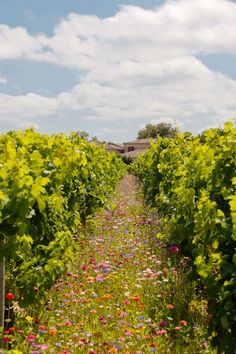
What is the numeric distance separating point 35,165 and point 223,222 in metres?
1.84

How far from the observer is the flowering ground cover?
15.0 feet

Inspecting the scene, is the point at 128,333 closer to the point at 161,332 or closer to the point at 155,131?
the point at 161,332

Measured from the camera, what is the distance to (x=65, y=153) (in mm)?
6137

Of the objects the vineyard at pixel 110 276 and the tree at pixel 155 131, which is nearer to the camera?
the vineyard at pixel 110 276

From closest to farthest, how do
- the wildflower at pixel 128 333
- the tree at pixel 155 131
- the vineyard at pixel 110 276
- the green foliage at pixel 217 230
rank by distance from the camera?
the green foliage at pixel 217 230 → the vineyard at pixel 110 276 → the wildflower at pixel 128 333 → the tree at pixel 155 131

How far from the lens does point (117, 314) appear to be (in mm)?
5426

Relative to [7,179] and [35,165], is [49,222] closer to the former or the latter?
[35,165]

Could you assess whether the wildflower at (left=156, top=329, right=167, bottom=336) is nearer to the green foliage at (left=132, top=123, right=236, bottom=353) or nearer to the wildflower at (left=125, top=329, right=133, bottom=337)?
the wildflower at (left=125, top=329, right=133, bottom=337)

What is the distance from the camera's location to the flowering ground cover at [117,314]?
459 centimetres

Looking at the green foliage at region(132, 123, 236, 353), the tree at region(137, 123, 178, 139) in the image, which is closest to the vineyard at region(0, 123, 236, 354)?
the green foliage at region(132, 123, 236, 353)

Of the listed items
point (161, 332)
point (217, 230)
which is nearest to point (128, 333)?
point (161, 332)

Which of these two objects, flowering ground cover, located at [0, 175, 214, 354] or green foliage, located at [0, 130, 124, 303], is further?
flowering ground cover, located at [0, 175, 214, 354]

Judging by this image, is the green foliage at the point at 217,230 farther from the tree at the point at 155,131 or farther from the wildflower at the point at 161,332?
the tree at the point at 155,131

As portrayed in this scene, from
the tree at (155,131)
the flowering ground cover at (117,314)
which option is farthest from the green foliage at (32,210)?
the tree at (155,131)
